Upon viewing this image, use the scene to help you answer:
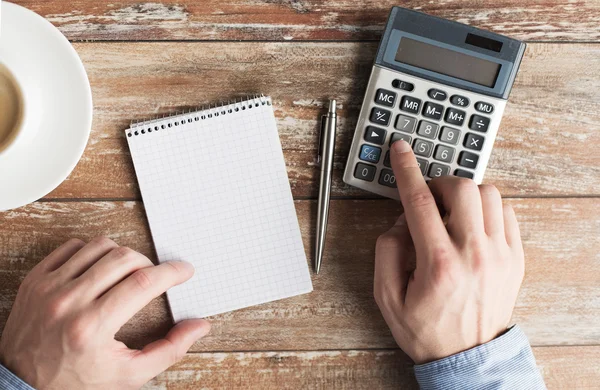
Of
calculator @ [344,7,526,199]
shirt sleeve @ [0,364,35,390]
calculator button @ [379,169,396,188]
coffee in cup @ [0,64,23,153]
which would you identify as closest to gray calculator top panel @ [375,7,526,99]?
calculator @ [344,7,526,199]

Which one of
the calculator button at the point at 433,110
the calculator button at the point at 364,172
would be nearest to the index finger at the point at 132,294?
the calculator button at the point at 364,172

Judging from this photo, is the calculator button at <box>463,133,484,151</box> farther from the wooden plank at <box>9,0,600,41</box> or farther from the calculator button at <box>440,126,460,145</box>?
the wooden plank at <box>9,0,600,41</box>

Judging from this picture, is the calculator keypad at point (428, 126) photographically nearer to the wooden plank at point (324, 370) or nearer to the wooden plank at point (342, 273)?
the wooden plank at point (342, 273)

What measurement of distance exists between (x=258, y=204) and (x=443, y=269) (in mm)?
234

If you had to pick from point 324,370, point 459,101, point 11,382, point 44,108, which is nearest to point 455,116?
point 459,101

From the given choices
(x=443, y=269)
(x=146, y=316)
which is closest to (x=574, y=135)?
(x=443, y=269)

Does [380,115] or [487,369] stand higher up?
[380,115]

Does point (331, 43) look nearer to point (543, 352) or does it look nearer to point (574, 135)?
point (574, 135)

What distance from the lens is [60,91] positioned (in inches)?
22.8

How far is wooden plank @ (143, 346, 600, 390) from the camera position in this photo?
2.23ft

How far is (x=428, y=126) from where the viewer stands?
24.6 inches

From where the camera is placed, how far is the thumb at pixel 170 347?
2.01 feet

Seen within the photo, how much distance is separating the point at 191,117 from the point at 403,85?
0.26m

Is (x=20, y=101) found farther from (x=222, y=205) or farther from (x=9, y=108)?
(x=222, y=205)
